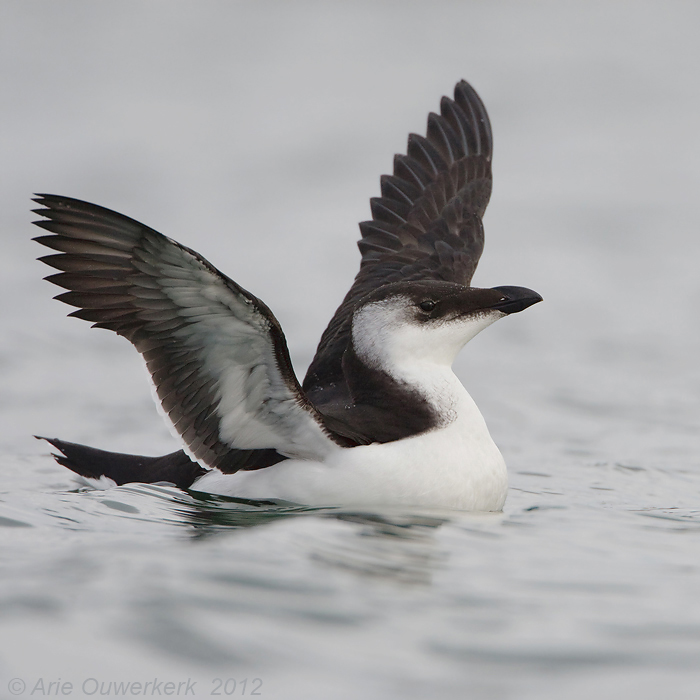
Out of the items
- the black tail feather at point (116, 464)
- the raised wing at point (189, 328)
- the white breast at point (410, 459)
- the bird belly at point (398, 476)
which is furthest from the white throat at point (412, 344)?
the black tail feather at point (116, 464)

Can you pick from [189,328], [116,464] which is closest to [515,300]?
[189,328]

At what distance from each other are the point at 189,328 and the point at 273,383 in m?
0.39

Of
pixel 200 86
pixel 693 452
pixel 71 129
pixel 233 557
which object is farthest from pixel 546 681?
pixel 200 86

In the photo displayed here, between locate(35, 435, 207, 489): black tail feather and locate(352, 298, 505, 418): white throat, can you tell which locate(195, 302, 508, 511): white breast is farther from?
locate(35, 435, 207, 489): black tail feather

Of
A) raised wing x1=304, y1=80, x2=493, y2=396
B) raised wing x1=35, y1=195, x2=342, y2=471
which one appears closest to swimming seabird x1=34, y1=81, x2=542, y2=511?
raised wing x1=35, y1=195, x2=342, y2=471

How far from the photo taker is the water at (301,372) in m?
2.85

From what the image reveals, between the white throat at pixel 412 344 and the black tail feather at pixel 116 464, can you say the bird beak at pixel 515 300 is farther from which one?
the black tail feather at pixel 116 464

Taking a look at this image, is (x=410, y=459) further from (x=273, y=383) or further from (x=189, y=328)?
(x=189, y=328)

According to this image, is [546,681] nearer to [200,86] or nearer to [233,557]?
[233,557]

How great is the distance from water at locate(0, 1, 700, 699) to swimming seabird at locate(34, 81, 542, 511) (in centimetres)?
18

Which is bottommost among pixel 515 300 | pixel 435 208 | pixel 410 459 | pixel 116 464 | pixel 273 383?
pixel 116 464

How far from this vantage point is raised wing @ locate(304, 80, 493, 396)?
6.20 m

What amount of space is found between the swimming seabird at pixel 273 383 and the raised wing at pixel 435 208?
79 centimetres

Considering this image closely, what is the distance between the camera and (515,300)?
488 centimetres
